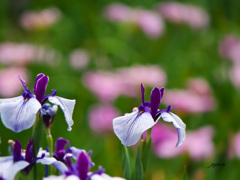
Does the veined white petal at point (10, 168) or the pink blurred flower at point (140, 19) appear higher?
the pink blurred flower at point (140, 19)

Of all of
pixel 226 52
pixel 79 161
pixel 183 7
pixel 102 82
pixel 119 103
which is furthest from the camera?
pixel 183 7

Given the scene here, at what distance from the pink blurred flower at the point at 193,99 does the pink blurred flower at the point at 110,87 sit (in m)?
0.11

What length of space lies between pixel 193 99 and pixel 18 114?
102 cm

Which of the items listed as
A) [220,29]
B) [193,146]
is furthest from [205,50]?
[193,146]

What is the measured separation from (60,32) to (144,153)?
74.8 inches

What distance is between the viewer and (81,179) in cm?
48

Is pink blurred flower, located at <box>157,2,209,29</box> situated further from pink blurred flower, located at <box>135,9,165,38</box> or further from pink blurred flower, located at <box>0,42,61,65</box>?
pink blurred flower, located at <box>0,42,61,65</box>

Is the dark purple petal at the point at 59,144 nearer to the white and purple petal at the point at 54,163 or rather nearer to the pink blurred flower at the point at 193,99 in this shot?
the white and purple petal at the point at 54,163

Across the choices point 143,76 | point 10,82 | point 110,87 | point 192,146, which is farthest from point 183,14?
point 192,146

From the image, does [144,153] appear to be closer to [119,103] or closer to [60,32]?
[119,103]

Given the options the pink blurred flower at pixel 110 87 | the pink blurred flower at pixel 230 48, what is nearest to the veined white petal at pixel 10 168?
the pink blurred flower at pixel 110 87

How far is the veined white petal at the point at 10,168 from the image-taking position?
1.48 feet

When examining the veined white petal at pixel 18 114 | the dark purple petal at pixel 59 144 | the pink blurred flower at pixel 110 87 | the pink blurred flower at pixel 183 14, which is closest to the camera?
the veined white petal at pixel 18 114

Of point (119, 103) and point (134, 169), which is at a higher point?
point (134, 169)
